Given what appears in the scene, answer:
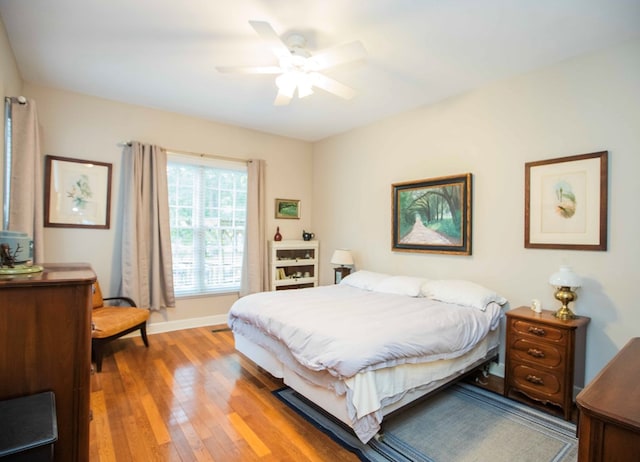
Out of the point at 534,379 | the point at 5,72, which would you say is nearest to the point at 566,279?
the point at 534,379

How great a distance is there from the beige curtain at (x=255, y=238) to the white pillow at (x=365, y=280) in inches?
52.1

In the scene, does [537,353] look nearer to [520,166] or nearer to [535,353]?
[535,353]

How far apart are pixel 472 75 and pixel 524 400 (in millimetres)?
2812

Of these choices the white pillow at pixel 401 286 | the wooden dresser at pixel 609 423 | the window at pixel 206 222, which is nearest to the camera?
the wooden dresser at pixel 609 423

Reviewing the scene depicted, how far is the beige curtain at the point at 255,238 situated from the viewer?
4746 mm

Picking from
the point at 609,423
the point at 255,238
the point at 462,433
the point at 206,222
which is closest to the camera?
the point at 609,423

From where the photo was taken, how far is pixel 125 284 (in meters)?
3.84

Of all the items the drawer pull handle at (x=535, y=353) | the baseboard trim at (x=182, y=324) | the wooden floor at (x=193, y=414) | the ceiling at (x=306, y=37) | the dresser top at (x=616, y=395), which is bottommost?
the wooden floor at (x=193, y=414)

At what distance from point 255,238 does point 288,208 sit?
2.63ft

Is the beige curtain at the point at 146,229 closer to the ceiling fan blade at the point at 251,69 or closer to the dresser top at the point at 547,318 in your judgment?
the ceiling fan blade at the point at 251,69

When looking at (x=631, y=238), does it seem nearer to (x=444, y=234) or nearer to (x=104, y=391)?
(x=444, y=234)

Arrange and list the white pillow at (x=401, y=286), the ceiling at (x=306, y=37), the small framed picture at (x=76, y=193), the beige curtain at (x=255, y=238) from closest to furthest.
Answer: the ceiling at (x=306, y=37) < the white pillow at (x=401, y=286) < the small framed picture at (x=76, y=193) < the beige curtain at (x=255, y=238)

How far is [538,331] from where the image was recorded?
2.50 m

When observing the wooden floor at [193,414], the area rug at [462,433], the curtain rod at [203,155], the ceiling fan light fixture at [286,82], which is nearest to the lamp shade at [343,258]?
the wooden floor at [193,414]
